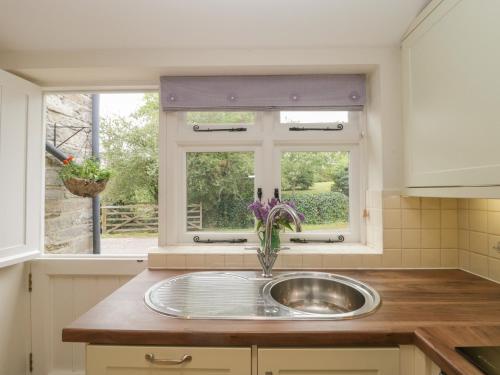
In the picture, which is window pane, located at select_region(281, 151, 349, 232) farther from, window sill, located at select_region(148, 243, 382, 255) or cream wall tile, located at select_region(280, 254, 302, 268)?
cream wall tile, located at select_region(280, 254, 302, 268)

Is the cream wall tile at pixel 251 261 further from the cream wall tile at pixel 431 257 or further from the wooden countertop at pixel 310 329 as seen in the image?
the cream wall tile at pixel 431 257

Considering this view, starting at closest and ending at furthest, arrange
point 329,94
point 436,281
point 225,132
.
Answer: point 436,281, point 329,94, point 225,132

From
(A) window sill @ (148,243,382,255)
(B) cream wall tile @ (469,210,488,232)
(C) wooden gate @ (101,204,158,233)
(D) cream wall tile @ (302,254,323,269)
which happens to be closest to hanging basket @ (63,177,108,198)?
(C) wooden gate @ (101,204,158,233)

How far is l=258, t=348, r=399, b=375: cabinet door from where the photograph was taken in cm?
85

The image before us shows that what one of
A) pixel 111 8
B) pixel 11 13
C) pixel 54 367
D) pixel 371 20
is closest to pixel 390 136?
pixel 371 20

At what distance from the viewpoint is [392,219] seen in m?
1.47

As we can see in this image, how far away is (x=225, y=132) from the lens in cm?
171

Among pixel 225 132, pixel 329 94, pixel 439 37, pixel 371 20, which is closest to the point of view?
pixel 439 37

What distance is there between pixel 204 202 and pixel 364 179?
40.7 inches

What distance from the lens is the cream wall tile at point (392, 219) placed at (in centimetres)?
147

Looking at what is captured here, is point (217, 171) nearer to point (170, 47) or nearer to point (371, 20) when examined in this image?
point (170, 47)

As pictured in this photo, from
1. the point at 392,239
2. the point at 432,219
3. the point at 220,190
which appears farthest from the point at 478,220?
the point at 220,190

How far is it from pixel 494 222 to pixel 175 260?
1585mm

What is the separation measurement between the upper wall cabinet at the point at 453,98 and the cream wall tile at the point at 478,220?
0.34m
